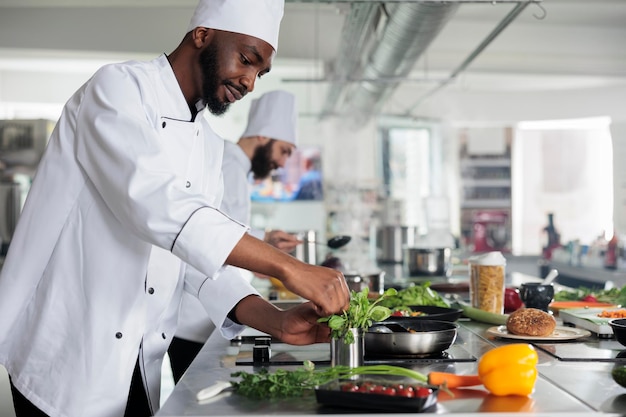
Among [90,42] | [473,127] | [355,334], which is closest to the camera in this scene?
[355,334]

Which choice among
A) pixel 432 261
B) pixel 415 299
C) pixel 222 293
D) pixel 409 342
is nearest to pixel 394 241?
pixel 432 261

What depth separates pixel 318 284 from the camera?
150cm

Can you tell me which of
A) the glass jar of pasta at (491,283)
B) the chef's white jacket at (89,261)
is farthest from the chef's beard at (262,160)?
the chef's white jacket at (89,261)

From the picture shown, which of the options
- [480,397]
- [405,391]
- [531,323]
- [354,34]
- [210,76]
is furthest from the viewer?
[354,34]

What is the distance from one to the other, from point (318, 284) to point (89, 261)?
51 centimetres

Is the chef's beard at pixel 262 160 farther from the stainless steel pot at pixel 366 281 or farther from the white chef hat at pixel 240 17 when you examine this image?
the white chef hat at pixel 240 17

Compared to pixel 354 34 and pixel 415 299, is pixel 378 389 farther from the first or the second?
pixel 354 34

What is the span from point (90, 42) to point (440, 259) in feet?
15.5

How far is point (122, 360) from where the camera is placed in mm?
1662

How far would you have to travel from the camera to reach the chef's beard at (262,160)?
4082mm

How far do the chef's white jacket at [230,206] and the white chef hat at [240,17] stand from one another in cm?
135

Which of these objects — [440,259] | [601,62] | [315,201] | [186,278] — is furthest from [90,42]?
[186,278]

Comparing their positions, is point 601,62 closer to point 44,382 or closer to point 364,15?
point 364,15

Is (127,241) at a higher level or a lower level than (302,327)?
higher
